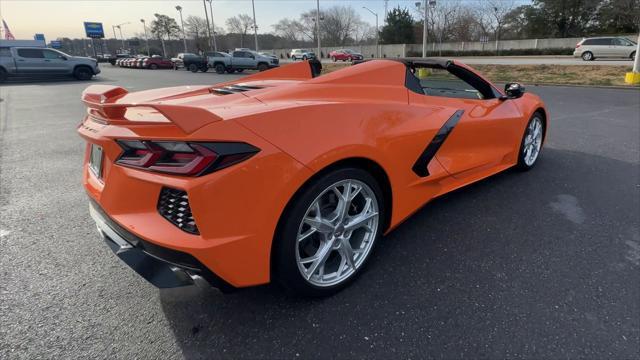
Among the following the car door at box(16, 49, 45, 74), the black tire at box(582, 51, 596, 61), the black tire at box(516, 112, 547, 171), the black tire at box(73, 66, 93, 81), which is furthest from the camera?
the black tire at box(582, 51, 596, 61)

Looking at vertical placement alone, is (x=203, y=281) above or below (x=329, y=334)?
above

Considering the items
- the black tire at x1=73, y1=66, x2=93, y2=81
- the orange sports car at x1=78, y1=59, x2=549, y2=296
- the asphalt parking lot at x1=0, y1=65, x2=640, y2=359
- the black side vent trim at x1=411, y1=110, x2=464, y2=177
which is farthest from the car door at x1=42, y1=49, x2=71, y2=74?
the black side vent trim at x1=411, y1=110, x2=464, y2=177

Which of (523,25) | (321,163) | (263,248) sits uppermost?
(523,25)

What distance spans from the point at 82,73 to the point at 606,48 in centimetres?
3458

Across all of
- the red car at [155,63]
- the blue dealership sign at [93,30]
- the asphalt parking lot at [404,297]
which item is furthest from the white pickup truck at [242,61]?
the blue dealership sign at [93,30]

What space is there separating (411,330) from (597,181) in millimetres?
3232

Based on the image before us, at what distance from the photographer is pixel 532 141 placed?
4.10 metres

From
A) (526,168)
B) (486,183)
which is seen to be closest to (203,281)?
(486,183)

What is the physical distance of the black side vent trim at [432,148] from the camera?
2.47m

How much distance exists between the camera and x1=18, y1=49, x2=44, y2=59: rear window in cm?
1962

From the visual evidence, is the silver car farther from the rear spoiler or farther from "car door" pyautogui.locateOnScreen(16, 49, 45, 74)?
"car door" pyautogui.locateOnScreen(16, 49, 45, 74)

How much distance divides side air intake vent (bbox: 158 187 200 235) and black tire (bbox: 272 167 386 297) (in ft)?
1.37

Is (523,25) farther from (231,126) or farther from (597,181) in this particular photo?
(231,126)

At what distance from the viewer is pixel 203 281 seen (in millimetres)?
1640
